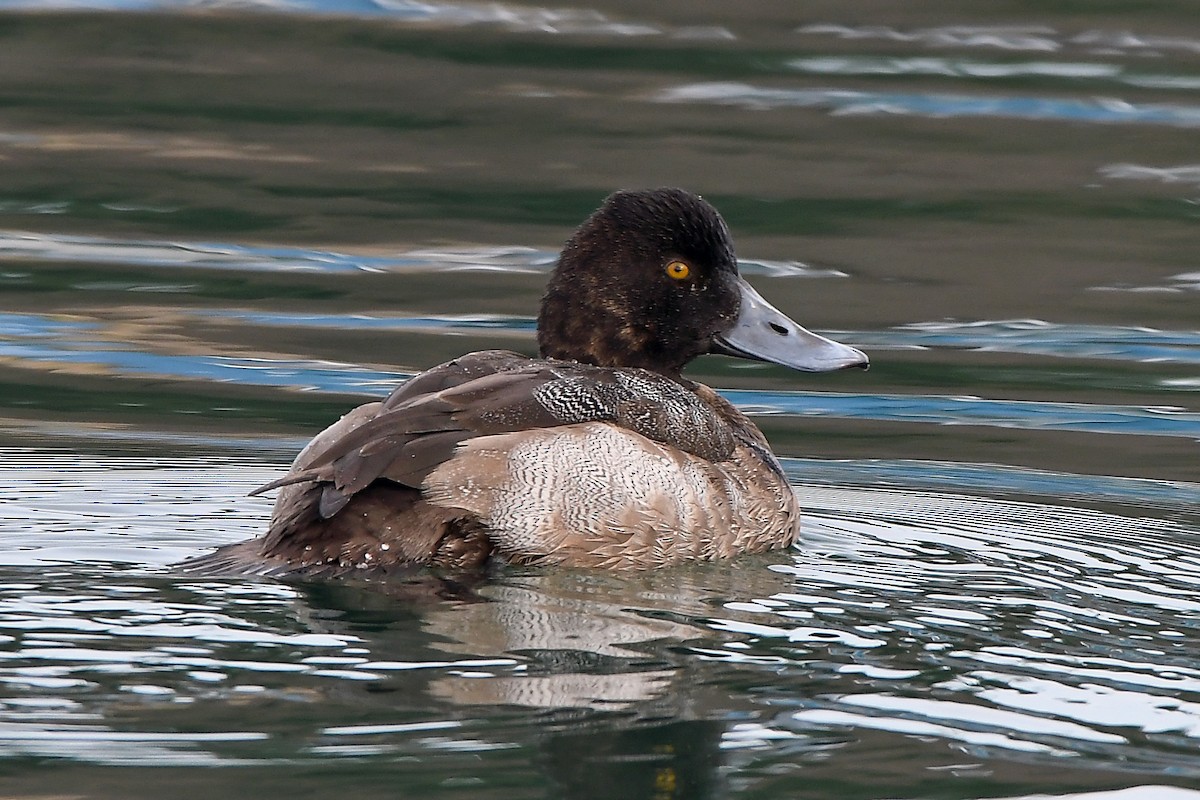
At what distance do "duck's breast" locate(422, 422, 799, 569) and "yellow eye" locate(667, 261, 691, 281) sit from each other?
0.83m

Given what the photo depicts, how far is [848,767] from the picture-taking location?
442 centimetres

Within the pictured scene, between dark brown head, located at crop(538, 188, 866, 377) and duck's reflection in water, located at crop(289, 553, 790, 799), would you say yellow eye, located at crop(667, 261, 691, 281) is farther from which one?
duck's reflection in water, located at crop(289, 553, 790, 799)

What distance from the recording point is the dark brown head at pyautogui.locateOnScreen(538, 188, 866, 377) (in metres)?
7.04

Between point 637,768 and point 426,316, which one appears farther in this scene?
point 426,316

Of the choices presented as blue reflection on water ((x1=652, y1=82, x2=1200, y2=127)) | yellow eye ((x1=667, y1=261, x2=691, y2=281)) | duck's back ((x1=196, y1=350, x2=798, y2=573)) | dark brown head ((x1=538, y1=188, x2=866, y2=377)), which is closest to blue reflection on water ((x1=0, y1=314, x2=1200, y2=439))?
dark brown head ((x1=538, y1=188, x2=866, y2=377))

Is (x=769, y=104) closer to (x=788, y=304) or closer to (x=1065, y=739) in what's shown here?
(x=788, y=304)

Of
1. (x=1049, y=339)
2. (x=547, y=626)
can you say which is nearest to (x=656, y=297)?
(x=547, y=626)

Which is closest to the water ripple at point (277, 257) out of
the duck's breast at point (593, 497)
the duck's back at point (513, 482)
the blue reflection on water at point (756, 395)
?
the blue reflection on water at point (756, 395)

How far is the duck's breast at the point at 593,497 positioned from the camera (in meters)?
5.88

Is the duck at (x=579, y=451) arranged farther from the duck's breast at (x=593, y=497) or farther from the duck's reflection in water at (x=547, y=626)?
the duck's reflection in water at (x=547, y=626)

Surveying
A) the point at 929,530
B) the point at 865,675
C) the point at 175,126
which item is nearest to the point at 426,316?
the point at 175,126

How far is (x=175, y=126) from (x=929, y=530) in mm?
6737

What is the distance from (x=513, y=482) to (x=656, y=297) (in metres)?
1.40

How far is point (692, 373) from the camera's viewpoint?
31.8ft
